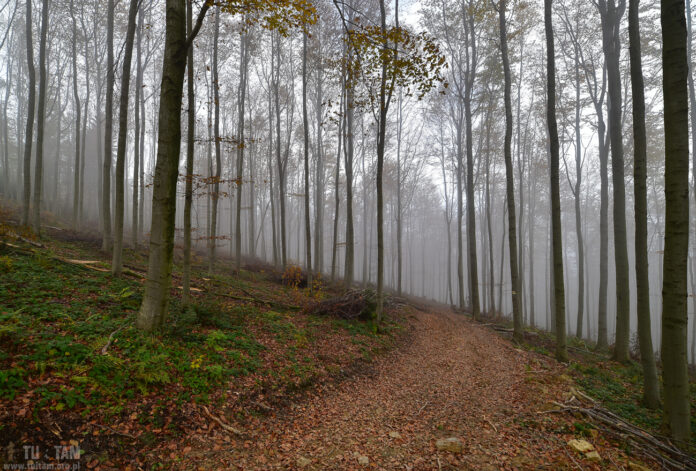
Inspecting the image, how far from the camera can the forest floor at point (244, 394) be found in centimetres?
304

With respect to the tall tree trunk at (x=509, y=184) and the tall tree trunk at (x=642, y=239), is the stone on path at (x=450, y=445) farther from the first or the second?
the tall tree trunk at (x=509, y=184)

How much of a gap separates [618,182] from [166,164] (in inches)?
490

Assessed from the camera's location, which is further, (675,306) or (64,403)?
(675,306)

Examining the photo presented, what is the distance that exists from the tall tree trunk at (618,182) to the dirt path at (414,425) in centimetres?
355

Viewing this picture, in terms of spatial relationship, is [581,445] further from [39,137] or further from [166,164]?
[39,137]

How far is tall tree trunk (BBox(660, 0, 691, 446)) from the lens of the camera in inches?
145

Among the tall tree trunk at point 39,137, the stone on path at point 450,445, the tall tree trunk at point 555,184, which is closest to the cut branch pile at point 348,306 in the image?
the tall tree trunk at point 555,184

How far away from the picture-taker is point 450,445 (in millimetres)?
3633

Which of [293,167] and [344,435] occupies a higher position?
[293,167]

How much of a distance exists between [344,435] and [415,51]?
861 centimetres

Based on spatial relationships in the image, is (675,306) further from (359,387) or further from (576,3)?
(576,3)

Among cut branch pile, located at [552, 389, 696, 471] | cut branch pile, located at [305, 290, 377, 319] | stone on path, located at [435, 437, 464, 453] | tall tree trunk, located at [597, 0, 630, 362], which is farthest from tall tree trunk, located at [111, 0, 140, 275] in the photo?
tall tree trunk, located at [597, 0, 630, 362]

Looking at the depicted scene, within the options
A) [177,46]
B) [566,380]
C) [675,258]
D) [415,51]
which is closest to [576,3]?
[415,51]

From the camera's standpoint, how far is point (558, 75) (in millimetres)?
14602
